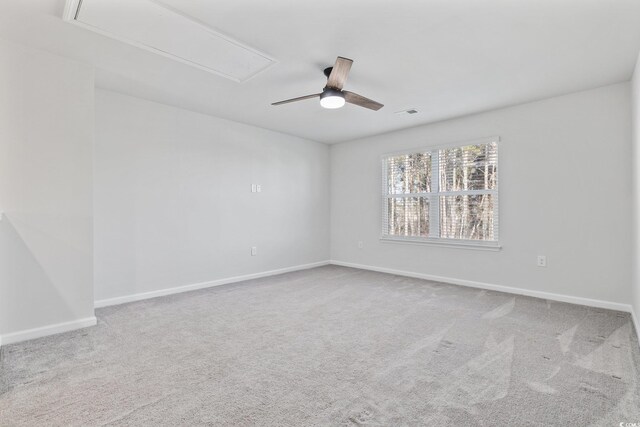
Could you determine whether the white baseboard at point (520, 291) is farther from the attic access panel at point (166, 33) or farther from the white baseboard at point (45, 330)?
the white baseboard at point (45, 330)

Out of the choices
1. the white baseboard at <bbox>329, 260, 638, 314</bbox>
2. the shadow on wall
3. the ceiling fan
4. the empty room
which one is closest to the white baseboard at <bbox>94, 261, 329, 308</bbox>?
the empty room

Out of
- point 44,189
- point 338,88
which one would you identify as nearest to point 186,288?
point 44,189

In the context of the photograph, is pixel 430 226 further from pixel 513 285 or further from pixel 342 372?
pixel 342 372

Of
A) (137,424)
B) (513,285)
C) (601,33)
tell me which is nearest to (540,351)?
(513,285)

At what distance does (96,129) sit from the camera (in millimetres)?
3438

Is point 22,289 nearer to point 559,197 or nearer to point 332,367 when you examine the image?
point 332,367

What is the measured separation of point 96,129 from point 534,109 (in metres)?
5.06

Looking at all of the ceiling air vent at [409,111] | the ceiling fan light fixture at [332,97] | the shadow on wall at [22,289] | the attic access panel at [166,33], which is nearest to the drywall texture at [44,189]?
the shadow on wall at [22,289]

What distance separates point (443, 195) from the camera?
4.67 m

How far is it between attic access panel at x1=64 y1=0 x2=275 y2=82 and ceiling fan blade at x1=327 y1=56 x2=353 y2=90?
1.80ft

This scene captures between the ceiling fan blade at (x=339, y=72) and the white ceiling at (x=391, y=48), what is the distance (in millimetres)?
131

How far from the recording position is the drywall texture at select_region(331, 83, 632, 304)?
329cm

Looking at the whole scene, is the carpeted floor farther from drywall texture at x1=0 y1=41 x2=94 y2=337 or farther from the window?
the window

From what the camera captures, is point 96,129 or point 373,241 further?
point 373,241
